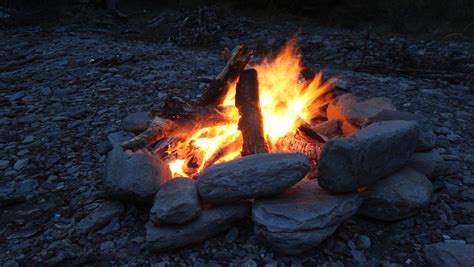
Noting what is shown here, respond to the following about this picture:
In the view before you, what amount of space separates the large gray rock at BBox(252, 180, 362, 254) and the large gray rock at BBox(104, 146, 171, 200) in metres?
0.83

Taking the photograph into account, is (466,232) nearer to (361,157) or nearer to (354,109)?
(361,157)

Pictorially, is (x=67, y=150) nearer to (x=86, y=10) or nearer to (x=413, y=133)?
(x=413, y=133)

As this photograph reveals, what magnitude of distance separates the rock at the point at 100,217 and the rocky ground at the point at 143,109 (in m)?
0.01

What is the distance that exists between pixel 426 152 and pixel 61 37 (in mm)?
8784

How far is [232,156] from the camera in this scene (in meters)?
3.60

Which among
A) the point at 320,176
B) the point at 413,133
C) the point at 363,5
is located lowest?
the point at 320,176

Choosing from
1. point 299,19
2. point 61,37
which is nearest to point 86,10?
point 61,37

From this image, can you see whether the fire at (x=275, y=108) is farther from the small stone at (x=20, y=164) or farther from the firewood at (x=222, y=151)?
the small stone at (x=20, y=164)

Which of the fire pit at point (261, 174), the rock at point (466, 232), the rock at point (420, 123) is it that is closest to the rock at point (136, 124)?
the fire pit at point (261, 174)

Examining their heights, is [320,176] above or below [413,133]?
below

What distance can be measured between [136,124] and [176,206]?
74.7 inches

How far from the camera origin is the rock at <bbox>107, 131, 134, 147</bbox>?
3918 millimetres

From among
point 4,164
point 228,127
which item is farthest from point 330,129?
point 4,164

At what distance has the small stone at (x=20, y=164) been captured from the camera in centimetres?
369
